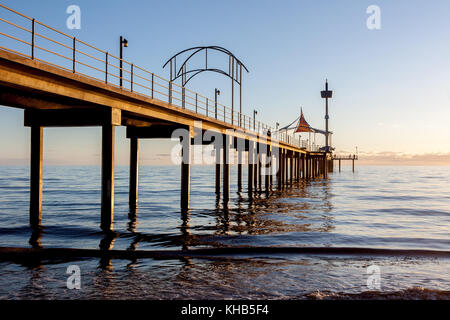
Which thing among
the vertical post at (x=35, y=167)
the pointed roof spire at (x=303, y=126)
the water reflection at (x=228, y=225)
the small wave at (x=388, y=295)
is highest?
the pointed roof spire at (x=303, y=126)

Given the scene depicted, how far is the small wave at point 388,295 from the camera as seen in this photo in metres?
7.00

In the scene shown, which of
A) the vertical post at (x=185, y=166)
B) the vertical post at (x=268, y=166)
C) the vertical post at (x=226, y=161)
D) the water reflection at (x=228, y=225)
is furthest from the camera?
the vertical post at (x=268, y=166)

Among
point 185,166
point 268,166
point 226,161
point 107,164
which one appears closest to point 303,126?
point 268,166

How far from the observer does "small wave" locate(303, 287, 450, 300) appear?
23.0 ft

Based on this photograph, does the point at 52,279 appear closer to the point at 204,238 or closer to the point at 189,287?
the point at 189,287

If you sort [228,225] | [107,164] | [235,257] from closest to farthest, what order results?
[235,257] < [107,164] < [228,225]

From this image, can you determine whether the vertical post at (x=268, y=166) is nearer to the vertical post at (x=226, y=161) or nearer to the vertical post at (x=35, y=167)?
the vertical post at (x=226, y=161)

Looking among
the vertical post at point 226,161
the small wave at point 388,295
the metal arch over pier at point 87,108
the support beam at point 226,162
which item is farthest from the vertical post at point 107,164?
the vertical post at point 226,161

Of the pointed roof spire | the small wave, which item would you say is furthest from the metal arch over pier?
the pointed roof spire

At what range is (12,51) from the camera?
940 centimetres

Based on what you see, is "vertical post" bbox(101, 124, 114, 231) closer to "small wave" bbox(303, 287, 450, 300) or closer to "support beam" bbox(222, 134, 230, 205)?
"small wave" bbox(303, 287, 450, 300)

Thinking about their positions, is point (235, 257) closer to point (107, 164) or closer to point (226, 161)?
point (107, 164)

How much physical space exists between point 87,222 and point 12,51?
1017 cm

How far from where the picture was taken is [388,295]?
282 inches
